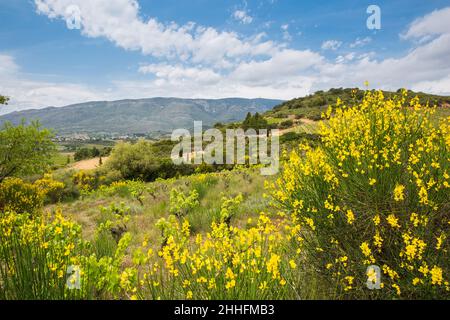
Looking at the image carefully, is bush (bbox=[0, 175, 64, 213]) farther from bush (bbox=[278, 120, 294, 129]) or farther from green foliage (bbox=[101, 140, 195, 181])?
bush (bbox=[278, 120, 294, 129])

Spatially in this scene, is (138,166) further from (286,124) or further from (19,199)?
(286,124)

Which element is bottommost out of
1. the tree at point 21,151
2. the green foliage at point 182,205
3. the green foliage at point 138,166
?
the green foliage at point 138,166

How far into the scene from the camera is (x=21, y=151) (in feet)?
43.5

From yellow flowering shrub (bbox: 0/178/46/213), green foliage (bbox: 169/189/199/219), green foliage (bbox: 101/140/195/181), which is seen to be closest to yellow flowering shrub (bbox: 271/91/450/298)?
green foliage (bbox: 169/189/199/219)

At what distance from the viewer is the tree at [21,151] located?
42.5ft

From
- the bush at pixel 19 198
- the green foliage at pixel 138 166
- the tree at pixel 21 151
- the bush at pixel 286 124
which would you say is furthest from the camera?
the bush at pixel 286 124

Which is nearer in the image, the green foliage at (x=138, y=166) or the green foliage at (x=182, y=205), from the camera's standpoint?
the green foliage at (x=182, y=205)

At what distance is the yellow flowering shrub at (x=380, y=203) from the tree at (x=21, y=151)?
44.4 feet

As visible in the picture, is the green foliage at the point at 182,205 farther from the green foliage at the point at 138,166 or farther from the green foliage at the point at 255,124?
the green foliage at the point at 255,124

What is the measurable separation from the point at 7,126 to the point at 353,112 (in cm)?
1556

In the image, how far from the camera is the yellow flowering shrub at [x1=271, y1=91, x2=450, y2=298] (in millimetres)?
2690

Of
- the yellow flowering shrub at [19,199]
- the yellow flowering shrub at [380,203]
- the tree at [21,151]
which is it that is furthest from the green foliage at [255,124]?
the yellow flowering shrub at [380,203]

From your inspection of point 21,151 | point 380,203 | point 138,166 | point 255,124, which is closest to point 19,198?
point 21,151
